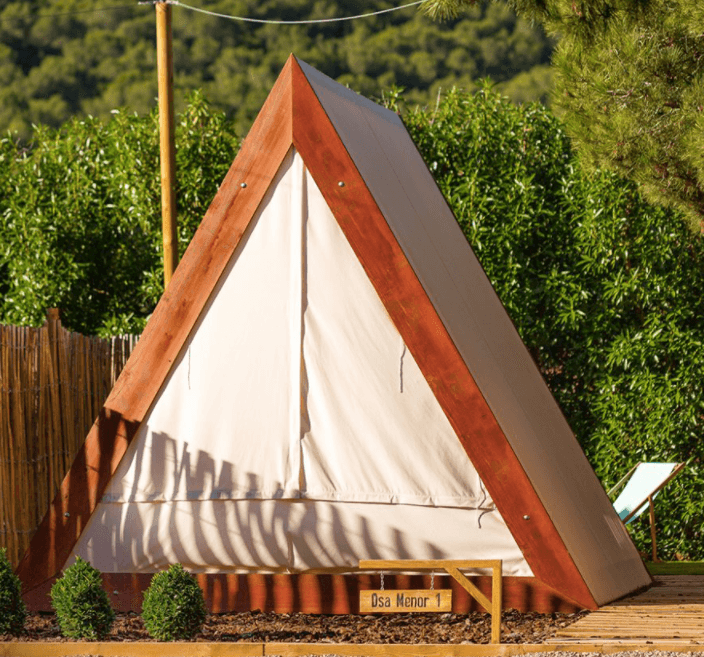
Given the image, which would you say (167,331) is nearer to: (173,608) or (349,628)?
(173,608)

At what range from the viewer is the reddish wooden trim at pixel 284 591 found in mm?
5371

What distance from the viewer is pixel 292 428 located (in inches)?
210

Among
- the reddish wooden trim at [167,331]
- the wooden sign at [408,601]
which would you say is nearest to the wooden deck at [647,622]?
the wooden sign at [408,601]

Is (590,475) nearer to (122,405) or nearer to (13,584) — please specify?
(122,405)

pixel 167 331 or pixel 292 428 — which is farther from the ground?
pixel 167 331

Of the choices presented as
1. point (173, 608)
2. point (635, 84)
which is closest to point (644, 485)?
point (635, 84)

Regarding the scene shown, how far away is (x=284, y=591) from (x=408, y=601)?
118 centimetres

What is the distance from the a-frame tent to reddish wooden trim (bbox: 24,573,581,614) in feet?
0.03

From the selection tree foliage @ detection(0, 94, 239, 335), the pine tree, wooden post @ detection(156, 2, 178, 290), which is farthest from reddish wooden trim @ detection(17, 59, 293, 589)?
tree foliage @ detection(0, 94, 239, 335)

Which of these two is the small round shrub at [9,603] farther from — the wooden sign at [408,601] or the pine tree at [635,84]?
the pine tree at [635,84]

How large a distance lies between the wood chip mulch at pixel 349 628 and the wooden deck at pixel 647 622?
19 centimetres

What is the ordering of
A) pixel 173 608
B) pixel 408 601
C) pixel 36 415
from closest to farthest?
pixel 408 601 < pixel 173 608 < pixel 36 415

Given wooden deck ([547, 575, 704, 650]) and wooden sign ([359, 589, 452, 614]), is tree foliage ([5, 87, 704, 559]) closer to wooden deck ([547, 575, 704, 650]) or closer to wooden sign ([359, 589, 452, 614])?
wooden deck ([547, 575, 704, 650])

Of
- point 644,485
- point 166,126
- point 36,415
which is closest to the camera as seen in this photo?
point 36,415
